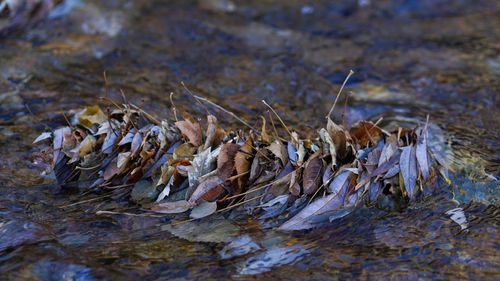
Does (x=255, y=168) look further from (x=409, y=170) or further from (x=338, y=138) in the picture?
(x=409, y=170)

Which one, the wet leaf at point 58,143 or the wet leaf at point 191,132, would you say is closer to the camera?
the wet leaf at point 191,132

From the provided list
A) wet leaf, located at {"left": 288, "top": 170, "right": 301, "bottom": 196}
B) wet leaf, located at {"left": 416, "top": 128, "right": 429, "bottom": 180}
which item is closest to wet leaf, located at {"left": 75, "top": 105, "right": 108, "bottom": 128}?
wet leaf, located at {"left": 288, "top": 170, "right": 301, "bottom": 196}

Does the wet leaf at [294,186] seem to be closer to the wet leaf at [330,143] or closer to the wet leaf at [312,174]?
the wet leaf at [312,174]

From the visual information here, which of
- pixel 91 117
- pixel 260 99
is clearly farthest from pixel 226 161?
pixel 260 99

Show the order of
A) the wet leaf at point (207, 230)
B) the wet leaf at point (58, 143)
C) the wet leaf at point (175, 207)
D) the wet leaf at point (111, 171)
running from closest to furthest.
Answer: the wet leaf at point (207, 230)
the wet leaf at point (175, 207)
the wet leaf at point (111, 171)
the wet leaf at point (58, 143)

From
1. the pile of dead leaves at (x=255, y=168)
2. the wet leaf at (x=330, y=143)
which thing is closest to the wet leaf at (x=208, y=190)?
the pile of dead leaves at (x=255, y=168)

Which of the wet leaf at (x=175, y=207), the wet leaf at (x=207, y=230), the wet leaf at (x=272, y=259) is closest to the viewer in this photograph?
the wet leaf at (x=272, y=259)
